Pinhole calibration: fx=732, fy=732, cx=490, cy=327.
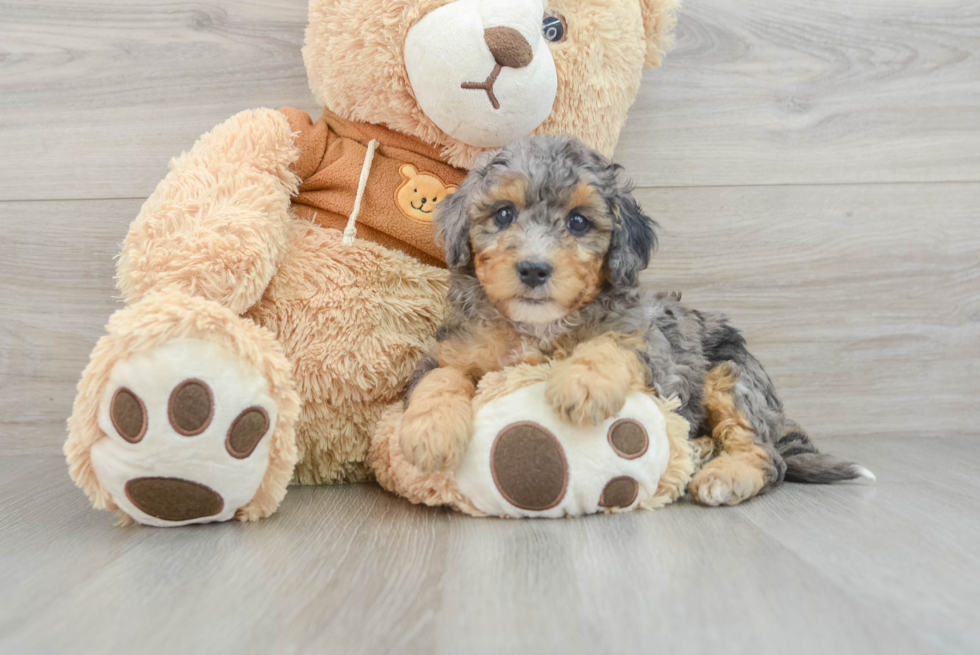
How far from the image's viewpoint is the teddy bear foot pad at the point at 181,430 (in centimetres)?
156

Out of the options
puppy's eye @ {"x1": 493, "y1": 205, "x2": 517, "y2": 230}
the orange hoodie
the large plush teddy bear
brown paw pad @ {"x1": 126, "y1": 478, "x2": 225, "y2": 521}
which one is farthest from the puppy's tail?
brown paw pad @ {"x1": 126, "y1": 478, "x2": 225, "y2": 521}

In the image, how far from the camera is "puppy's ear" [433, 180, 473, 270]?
188 centimetres

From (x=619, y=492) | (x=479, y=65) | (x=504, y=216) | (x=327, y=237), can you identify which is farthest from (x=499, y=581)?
(x=479, y=65)

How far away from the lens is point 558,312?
1.79 m

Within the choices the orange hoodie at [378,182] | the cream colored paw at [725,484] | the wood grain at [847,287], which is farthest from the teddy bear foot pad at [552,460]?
the wood grain at [847,287]

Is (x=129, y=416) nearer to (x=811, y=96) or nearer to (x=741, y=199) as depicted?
(x=741, y=199)

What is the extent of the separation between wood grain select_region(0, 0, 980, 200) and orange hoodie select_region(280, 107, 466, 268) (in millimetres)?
551

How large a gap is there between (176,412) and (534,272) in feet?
2.77

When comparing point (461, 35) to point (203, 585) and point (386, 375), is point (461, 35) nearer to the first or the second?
point (386, 375)

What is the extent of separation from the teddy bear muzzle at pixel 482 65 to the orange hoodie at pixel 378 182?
0.58 ft

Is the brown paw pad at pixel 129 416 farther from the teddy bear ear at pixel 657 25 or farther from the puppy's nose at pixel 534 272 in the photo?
the teddy bear ear at pixel 657 25

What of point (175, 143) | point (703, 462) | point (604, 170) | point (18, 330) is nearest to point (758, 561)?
point (703, 462)

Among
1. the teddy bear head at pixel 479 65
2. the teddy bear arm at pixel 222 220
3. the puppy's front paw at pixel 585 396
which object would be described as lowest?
the puppy's front paw at pixel 585 396

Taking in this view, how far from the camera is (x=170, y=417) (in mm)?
1559
